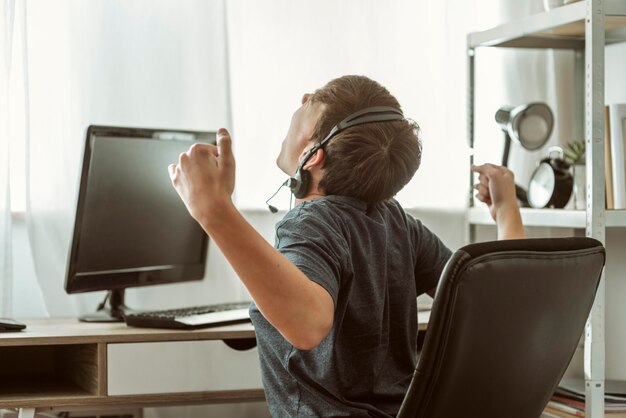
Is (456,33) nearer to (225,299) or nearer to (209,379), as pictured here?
(225,299)

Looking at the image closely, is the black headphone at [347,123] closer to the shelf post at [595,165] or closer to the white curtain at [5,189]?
the shelf post at [595,165]

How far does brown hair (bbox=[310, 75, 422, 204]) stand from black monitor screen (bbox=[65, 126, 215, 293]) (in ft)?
2.60

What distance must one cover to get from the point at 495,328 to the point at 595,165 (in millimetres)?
1068

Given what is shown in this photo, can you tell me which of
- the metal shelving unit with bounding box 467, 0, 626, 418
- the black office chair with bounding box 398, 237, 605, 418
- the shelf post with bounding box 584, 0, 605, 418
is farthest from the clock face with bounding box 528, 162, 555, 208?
the black office chair with bounding box 398, 237, 605, 418

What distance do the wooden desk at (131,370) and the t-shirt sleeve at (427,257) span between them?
47 cm

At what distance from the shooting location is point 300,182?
1396 millimetres

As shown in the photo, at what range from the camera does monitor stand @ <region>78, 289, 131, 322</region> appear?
2076mm

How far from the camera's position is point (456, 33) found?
2.71 meters

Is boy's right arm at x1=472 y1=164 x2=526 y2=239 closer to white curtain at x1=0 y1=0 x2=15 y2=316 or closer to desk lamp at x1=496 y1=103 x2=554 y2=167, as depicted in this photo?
desk lamp at x1=496 y1=103 x2=554 y2=167

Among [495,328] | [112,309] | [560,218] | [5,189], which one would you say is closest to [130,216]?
[112,309]

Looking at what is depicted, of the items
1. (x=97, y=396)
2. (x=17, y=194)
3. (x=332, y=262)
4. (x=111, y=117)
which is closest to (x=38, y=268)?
(x=17, y=194)

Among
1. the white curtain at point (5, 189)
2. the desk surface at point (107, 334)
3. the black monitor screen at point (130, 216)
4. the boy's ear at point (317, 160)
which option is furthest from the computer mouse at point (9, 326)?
the boy's ear at point (317, 160)

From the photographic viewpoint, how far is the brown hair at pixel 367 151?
4.39ft

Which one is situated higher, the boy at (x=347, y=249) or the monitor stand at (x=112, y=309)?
the boy at (x=347, y=249)
